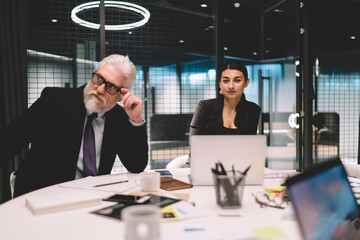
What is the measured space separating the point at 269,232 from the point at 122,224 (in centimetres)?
46

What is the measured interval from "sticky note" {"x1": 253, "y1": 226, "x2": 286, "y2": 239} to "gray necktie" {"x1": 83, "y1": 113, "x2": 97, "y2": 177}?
1.18 m

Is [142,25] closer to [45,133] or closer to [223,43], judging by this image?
[223,43]

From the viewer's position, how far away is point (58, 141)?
1760 mm

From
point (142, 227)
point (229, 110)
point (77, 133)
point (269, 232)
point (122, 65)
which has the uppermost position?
point (122, 65)

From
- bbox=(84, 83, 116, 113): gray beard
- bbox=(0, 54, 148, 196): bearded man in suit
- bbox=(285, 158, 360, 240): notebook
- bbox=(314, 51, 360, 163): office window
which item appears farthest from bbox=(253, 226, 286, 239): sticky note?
bbox=(314, 51, 360, 163): office window

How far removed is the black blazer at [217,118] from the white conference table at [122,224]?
1.39 meters

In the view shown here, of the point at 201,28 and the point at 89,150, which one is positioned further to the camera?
the point at 201,28

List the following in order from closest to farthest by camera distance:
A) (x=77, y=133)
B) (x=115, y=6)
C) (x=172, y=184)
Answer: (x=172, y=184) → (x=77, y=133) → (x=115, y=6)

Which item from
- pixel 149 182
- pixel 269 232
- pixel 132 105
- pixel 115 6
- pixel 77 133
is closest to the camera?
pixel 269 232

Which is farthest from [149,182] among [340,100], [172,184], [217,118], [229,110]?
[340,100]

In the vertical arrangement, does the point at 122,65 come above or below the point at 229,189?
above

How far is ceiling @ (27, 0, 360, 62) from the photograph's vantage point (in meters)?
3.33

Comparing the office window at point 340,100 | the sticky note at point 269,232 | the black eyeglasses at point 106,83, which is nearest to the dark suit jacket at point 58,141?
the black eyeglasses at point 106,83

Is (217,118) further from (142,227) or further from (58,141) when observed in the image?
(142,227)
